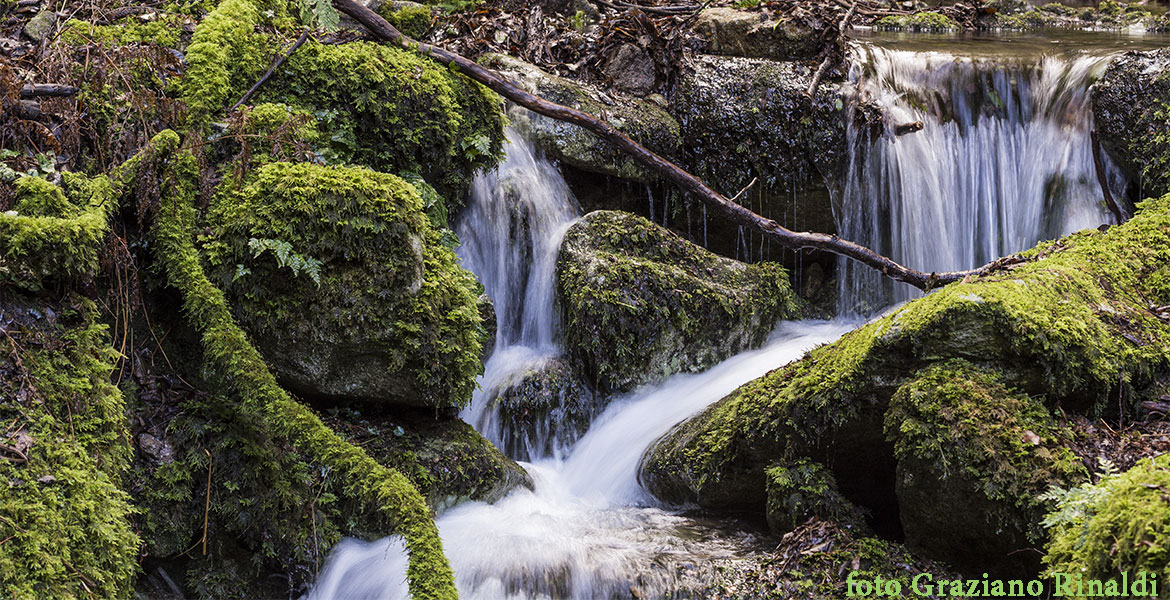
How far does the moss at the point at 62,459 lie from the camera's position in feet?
10.4

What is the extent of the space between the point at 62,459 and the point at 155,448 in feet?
2.42

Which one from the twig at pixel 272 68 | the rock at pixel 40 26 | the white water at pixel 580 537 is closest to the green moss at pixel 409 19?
the twig at pixel 272 68

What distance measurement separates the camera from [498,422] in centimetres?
610

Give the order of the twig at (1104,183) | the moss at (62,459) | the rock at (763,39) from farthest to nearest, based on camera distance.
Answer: the rock at (763,39) → the twig at (1104,183) → the moss at (62,459)

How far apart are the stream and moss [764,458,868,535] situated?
304 millimetres

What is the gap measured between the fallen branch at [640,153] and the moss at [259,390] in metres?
2.50

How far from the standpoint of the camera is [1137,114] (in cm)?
752

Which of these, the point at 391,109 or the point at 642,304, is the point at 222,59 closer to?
the point at 391,109

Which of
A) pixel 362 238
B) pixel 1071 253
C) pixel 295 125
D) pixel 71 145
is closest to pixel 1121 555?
pixel 1071 253

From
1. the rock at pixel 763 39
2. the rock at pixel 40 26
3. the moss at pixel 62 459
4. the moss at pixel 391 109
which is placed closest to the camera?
the moss at pixel 62 459

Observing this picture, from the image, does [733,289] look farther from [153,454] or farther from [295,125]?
[153,454]

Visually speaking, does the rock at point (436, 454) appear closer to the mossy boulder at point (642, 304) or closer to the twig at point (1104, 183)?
the mossy boulder at point (642, 304)

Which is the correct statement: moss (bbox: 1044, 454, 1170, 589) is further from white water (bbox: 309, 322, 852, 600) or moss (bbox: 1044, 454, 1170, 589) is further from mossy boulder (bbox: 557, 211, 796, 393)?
mossy boulder (bbox: 557, 211, 796, 393)

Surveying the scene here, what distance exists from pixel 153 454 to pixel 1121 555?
14.0 feet
